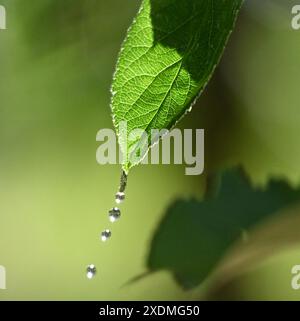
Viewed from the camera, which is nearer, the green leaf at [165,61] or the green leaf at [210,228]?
the green leaf at [165,61]

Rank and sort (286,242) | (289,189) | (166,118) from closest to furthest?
(166,118), (286,242), (289,189)

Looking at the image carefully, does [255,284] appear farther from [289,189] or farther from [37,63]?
[37,63]

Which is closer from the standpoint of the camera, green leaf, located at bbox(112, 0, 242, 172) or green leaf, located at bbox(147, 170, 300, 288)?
green leaf, located at bbox(112, 0, 242, 172)

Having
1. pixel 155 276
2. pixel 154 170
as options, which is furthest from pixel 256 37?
pixel 155 276

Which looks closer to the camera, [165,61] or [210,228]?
[165,61]
